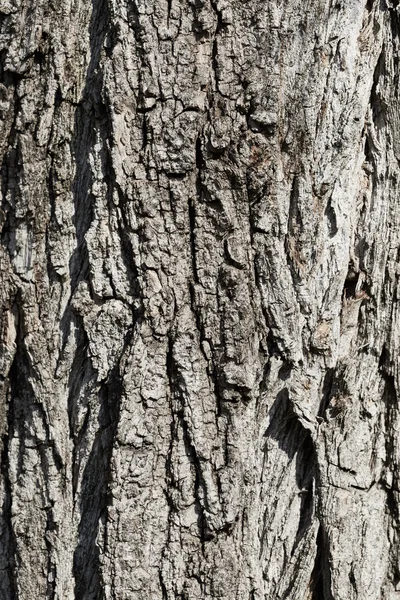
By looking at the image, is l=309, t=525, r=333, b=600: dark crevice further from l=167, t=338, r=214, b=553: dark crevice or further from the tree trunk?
l=167, t=338, r=214, b=553: dark crevice

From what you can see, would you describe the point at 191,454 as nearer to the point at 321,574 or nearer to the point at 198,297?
the point at 198,297

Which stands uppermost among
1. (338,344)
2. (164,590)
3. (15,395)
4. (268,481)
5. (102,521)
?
(338,344)

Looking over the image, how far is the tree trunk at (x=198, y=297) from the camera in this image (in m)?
1.77

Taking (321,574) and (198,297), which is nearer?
(198,297)

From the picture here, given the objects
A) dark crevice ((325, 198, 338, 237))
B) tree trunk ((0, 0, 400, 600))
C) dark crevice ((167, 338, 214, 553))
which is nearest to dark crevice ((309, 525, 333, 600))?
tree trunk ((0, 0, 400, 600))

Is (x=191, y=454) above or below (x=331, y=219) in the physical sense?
below

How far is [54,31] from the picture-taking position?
6.01 feet

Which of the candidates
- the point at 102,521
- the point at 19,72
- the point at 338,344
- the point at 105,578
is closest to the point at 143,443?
the point at 102,521

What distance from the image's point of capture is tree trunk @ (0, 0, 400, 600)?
1766mm

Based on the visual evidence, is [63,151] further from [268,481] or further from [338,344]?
[268,481]

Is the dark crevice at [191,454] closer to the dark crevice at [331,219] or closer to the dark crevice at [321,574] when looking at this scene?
the dark crevice at [321,574]

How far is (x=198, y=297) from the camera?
1.79 metres

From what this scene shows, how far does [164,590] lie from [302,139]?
3.89 feet

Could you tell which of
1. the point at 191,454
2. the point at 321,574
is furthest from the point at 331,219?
the point at 321,574
